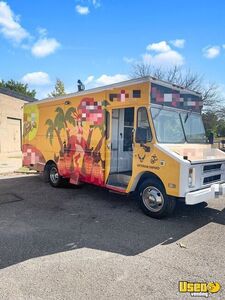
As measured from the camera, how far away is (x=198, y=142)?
20.2 feet

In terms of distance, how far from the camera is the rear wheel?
26.5 ft

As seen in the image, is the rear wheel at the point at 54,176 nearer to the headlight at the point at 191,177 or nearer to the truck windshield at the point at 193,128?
the truck windshield at the point at 193,128

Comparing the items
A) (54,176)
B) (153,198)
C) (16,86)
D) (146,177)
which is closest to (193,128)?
(146,177)

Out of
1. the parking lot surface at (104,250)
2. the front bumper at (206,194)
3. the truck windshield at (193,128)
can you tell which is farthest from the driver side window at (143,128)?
the parking lot surface at (104,250)

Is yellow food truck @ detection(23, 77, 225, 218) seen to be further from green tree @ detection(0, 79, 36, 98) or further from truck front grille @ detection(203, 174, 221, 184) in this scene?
green tree @ detection(0, 79, 36, 98)

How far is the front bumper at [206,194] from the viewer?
4648 mm

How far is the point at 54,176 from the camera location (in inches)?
327

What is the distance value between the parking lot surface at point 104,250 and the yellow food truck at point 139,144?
1.95ft

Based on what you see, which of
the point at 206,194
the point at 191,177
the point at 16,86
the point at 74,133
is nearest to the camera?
the point at 191,177

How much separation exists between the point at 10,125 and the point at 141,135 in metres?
17.5

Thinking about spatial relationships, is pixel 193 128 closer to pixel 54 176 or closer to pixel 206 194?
pixel 206 194

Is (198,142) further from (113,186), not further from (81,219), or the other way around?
(81,219)

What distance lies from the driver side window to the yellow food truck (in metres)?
0.02

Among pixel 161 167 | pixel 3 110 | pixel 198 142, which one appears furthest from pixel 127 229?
pixel 3 110
